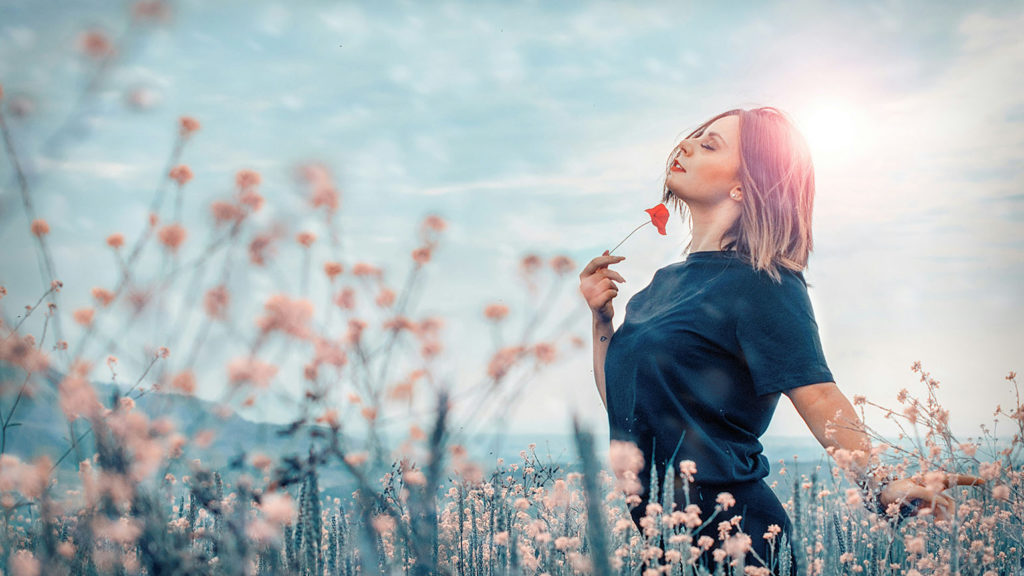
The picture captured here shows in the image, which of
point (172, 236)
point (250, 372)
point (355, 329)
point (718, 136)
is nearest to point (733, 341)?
point (718, 136)

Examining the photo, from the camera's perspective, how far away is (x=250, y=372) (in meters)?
1.59

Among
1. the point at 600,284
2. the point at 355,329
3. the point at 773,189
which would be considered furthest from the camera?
the point at 600,284

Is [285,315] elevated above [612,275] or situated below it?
below

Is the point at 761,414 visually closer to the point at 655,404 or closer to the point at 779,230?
the point at 655,404

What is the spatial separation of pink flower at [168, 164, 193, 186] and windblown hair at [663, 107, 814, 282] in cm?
166

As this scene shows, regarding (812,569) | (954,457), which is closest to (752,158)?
(954,457)

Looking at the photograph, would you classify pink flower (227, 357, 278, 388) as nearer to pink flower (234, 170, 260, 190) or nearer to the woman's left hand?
pink flower (234, 170, 260, 190)

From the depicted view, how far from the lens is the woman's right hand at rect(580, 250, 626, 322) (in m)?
2.43

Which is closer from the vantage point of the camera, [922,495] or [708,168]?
[922,495]

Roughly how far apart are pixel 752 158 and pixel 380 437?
4.99 feet

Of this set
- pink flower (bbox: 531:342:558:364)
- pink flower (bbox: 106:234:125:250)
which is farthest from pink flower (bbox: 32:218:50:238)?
pink flower (bbox: 531:342:558:364)

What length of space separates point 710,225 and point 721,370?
1.91ft

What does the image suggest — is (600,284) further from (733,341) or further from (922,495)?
(922,495)

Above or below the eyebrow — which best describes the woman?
below
